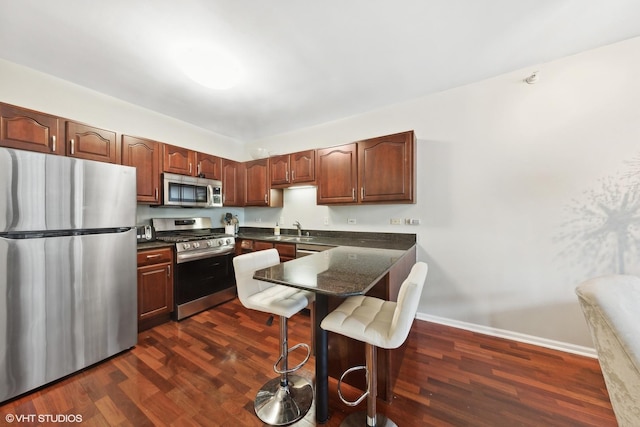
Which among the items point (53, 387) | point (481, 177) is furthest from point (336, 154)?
point (53, 387)

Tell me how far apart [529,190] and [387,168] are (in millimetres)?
1321

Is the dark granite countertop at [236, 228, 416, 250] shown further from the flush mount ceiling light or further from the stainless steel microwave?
the flush mount ceiling light

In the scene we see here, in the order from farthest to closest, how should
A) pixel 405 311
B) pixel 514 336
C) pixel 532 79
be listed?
pixel 514 336, pixel 532 79, pixel 405 311

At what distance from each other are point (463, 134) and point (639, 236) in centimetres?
156

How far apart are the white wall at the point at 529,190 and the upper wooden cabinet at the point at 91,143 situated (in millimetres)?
3151

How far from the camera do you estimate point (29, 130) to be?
5.97 ft

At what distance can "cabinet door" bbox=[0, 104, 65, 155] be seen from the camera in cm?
172

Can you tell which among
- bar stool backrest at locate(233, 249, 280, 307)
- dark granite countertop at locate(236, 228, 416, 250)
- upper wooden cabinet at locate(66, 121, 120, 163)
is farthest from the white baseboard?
upper wooden cabinet at locate(66, 121, 120, 163)

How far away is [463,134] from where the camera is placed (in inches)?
92.7

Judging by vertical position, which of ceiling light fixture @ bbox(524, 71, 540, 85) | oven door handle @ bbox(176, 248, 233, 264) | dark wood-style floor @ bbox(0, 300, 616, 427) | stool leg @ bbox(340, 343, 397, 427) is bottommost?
dark wood-style floor @ bbox(0, 300, 616, 427)

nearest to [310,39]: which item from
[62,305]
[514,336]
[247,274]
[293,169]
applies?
[293,169]

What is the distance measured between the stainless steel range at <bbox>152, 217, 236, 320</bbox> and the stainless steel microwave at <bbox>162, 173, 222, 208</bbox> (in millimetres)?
408

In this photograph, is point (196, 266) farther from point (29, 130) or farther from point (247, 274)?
point (29, 130)

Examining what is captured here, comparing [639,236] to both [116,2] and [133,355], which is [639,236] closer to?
[116,2]
